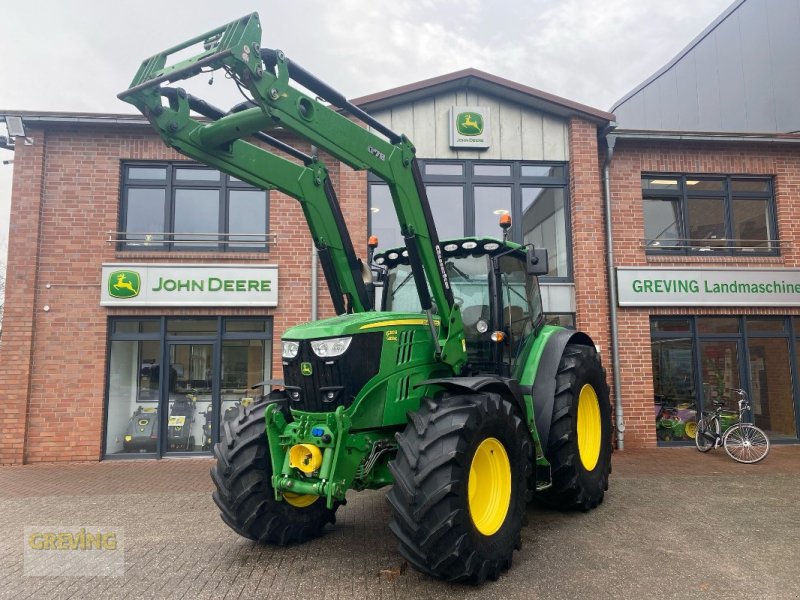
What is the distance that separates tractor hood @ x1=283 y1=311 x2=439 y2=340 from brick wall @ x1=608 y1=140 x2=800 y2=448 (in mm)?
5843

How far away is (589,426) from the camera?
5.65m

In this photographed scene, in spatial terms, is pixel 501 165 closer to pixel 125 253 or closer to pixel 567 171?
pixel 567 171

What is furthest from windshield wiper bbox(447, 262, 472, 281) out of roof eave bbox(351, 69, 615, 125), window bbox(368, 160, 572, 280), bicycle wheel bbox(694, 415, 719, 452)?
bicycle wheel bbox(694, 415, 719, 452)

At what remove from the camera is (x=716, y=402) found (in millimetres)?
9031

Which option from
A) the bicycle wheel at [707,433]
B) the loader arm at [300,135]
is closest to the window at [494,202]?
the bicycle wheel at [707,433]

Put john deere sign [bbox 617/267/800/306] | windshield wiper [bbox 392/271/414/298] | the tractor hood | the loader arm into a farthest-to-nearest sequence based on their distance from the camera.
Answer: john deere sign [bbox 617/267/800/306]
windshield wiper [bbox 392/271/414/298]
the tractor hood
the loader arm

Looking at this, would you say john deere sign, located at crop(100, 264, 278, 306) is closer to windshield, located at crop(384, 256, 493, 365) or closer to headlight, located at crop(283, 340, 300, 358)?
windshield, located at crop(384, 256, 493, 365)

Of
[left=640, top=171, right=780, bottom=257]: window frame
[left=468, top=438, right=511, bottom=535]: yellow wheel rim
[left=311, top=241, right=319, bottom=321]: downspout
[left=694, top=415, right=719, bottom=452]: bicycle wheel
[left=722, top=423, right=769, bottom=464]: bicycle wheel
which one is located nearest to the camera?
[left=468, top=438, right=511, bottom=535]: yellow wheel rim

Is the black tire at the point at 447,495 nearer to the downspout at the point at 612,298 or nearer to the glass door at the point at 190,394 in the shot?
the downspout at the point at 612,298

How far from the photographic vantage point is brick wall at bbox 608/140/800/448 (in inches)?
347

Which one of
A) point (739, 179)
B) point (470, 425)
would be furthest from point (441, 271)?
point (739, 179)

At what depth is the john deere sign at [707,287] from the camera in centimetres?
893

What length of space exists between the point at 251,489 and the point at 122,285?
219 inches

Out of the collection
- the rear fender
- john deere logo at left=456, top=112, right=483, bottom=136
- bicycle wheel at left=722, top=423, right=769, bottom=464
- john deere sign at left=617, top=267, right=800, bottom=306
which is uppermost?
john deere logo at left=456, top=112, right=483, bottom=136
